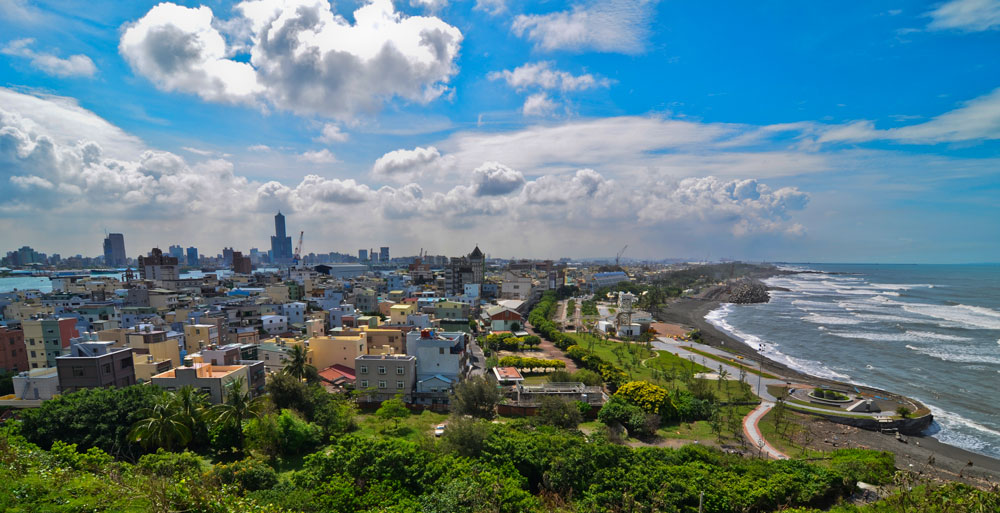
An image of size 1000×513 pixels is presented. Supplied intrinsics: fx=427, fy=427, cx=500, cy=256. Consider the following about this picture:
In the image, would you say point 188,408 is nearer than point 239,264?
Yes

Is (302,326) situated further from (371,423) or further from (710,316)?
(710,316)

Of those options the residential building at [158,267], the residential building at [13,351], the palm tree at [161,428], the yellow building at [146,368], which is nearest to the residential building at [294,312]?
the residential building at [13,351]

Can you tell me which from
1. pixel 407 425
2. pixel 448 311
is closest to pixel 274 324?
pixel 448 311

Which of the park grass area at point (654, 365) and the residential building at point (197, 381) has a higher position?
the residential building at point (197, 381)

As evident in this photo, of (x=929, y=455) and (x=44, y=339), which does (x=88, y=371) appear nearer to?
(x=44, y=339)

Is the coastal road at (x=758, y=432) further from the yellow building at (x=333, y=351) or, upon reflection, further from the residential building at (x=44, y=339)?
the residential building at (x=44, y=339)
